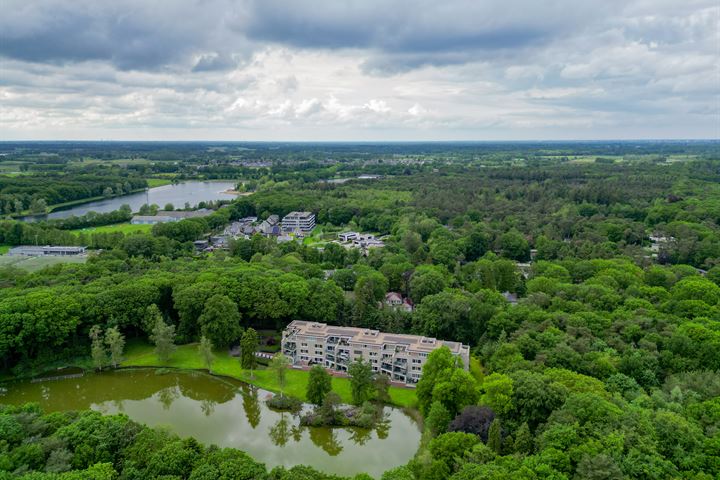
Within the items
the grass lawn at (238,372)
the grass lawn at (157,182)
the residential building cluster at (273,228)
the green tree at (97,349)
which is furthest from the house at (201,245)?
the grass lawn at (157,182)

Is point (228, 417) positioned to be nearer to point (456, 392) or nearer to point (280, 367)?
point (280, 367)

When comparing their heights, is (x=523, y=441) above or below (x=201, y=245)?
below

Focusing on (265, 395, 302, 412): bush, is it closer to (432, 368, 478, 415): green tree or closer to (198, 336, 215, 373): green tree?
(198, 336, 215, 373): green tree

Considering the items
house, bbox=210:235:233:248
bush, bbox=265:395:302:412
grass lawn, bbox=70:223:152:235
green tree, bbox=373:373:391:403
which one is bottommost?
bush, bbox=265:395:302:412

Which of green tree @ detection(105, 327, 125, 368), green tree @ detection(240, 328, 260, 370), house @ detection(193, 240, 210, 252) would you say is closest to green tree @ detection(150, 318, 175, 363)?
green tree @ detection(105, 327, 125, 368)

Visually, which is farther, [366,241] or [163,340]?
[366,241]

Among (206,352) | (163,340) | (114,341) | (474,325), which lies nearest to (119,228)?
(114,341)

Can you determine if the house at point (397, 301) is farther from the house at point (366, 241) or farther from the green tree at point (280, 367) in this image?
the house at point (366, 241)

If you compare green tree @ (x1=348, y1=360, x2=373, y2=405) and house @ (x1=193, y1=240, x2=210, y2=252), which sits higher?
house @ (x1=193, y1=240, x2=210, y2=252)
